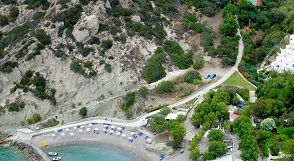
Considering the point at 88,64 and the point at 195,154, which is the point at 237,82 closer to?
the point at 195,154

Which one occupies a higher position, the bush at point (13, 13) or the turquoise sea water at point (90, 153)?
the bush at point (13, 13)

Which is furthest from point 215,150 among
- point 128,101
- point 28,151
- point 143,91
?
point 28,151

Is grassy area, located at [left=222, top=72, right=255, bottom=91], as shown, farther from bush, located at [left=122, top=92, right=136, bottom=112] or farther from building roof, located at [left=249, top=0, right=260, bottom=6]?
building roof, located at [left=249, top=0, right=260, bottom=6]

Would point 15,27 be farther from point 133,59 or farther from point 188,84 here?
point 188,84

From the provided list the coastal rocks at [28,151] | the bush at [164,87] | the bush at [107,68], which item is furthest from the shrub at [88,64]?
the coastal rocks at [28,151]

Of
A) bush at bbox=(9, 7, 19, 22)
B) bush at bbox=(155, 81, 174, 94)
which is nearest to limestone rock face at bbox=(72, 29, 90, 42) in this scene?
bush at bbox=(9, 7, 19, 22)

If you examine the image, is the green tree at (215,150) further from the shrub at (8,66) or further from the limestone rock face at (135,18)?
the shrub at (8,66)
